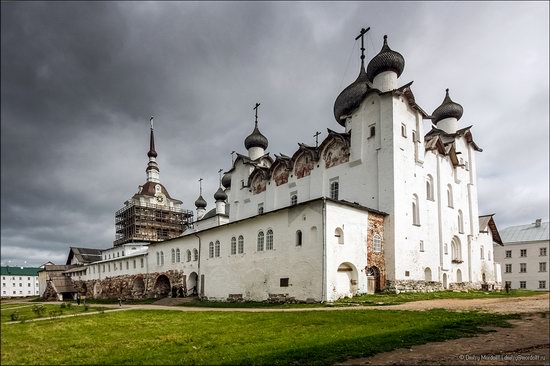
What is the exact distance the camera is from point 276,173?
36.8m

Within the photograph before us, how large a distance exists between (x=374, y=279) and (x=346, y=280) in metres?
3.08

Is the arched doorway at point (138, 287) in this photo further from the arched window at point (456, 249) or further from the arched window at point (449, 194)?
the arched window at point (449, 194)

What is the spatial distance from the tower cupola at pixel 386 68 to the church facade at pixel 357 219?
0.08 meters

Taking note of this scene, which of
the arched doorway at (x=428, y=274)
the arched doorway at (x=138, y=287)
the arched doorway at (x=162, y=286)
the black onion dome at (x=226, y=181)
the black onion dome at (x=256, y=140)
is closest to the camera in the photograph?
the arched doorway at (x=428, y=274)

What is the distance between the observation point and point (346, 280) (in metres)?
23.1

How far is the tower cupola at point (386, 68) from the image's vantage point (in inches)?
1209

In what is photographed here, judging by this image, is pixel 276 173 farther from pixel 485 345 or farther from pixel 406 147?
pixel 485 345

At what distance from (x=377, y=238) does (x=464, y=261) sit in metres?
13.3

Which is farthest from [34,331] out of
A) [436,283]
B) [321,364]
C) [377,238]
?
[436,283]

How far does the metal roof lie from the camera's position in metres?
55.5

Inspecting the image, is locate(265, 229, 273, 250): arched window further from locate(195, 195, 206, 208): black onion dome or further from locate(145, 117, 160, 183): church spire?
locate(145, 117, 160, 183): church spire

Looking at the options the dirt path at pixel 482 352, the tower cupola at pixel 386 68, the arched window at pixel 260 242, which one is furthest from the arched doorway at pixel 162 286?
the dirt path at pixel 482 352

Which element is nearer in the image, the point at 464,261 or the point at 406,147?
the point at 406,147

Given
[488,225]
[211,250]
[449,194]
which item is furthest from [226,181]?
[488,225]
